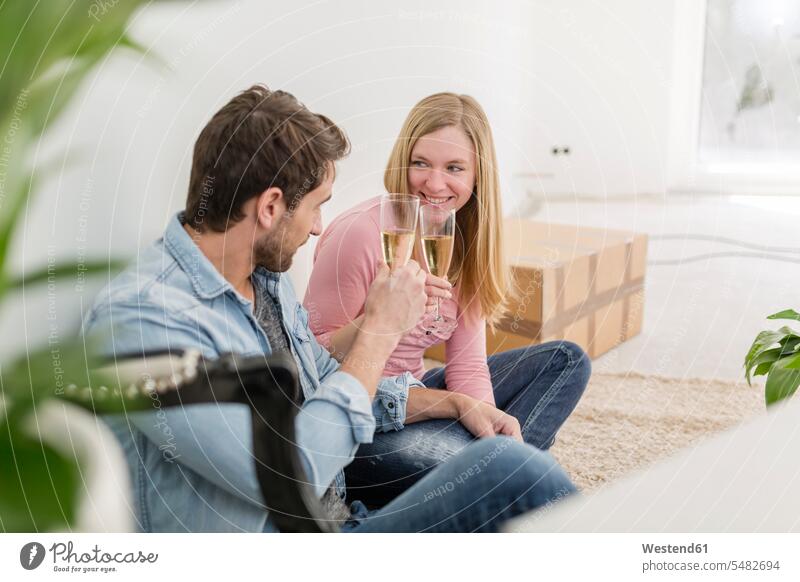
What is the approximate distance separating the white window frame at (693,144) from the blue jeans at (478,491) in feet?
1.47

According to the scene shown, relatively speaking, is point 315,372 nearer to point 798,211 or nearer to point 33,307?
point 33,307

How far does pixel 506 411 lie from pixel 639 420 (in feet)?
1.16

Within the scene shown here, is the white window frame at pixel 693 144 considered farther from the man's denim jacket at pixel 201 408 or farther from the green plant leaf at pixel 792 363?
the man's denim jacket at pixel 201 408

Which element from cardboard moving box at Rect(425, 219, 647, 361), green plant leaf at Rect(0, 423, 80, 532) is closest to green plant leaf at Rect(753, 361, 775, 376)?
cardboard moving box at Rect(425, 219, 647, 361)

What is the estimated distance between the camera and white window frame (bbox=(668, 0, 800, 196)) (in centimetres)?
114

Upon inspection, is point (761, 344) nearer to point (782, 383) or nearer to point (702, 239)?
point (782, 383)

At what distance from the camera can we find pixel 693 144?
3.97 feet

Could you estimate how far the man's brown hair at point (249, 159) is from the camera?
2.39 ft

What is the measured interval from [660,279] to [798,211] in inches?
10.7

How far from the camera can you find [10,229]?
708 millimetres

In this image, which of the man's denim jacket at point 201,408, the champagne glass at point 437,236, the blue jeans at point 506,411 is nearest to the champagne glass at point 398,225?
Answer: the champagne glass at point 437,236
